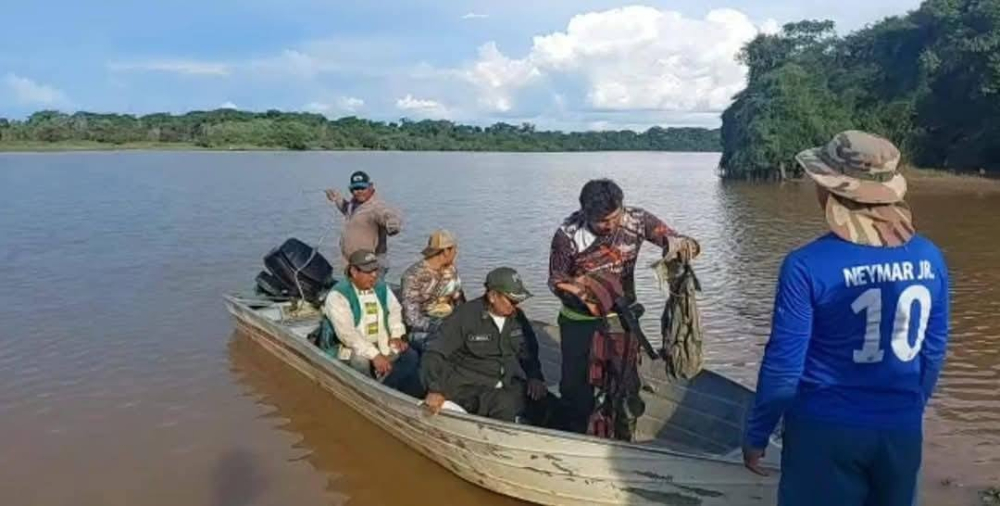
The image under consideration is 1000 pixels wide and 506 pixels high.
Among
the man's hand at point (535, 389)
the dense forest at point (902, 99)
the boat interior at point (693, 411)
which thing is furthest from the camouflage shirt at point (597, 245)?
the dense forest at point (902, 99)

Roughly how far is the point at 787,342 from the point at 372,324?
4.13m

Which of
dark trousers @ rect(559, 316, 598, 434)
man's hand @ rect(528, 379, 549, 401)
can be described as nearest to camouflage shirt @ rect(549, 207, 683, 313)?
dark trousers @ rect(559, 316, 598, 434)

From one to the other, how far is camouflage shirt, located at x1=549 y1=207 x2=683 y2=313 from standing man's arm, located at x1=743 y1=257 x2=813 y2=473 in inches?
89.2

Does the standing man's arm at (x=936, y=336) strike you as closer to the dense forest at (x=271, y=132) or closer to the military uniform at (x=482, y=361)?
the military uniform at (x=482, y=361)

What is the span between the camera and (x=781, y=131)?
132 ft

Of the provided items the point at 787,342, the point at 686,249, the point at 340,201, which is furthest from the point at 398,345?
the point at 787,342

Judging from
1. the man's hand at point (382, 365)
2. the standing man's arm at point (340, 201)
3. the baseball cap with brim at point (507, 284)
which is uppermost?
the standing man's arm at point (340, 201)

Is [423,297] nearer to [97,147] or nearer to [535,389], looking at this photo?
[535,389]

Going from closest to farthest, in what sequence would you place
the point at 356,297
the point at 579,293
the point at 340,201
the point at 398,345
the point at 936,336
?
the point at 936,336
the point at 579,293
the point at 356,297
the point at 398,345
the point at 340,201

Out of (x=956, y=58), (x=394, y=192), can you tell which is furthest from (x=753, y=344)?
(x=956, y=58)

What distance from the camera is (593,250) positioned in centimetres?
501

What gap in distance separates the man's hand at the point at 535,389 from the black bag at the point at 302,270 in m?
4.04

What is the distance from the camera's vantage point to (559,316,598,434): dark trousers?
5102 mm

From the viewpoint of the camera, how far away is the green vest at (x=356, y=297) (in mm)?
6273
